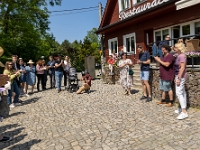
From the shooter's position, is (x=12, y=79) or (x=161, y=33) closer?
(x=12, y=79)

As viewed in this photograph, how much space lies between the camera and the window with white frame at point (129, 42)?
14654mm

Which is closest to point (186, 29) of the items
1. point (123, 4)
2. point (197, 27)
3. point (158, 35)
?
point (197, 27)

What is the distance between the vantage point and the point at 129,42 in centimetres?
1541

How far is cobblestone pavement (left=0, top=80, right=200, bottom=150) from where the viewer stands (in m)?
3.96

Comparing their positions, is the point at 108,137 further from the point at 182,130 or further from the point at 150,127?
the point at 182,130

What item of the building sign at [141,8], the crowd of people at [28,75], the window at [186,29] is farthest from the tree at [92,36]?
the crowd of people at [28,75]

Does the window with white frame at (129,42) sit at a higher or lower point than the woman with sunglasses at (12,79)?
higher

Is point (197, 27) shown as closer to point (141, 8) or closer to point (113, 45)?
point (141, 8)

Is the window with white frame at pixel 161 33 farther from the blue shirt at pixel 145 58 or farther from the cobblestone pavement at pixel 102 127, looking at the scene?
the cobblestone pavement at pixel 102 127

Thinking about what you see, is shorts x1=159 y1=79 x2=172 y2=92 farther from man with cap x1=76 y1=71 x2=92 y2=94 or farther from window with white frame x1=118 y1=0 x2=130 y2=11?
window with white frame x1=118 y1=0 x2=130 y2=11

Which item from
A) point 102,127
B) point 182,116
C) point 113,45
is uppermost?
point 113,45

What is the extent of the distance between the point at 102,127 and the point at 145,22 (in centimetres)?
990

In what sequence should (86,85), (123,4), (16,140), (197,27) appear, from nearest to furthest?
(16,140), (86,85), (197,27), (123,4)

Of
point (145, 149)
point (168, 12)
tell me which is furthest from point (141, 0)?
point (145, 149)
